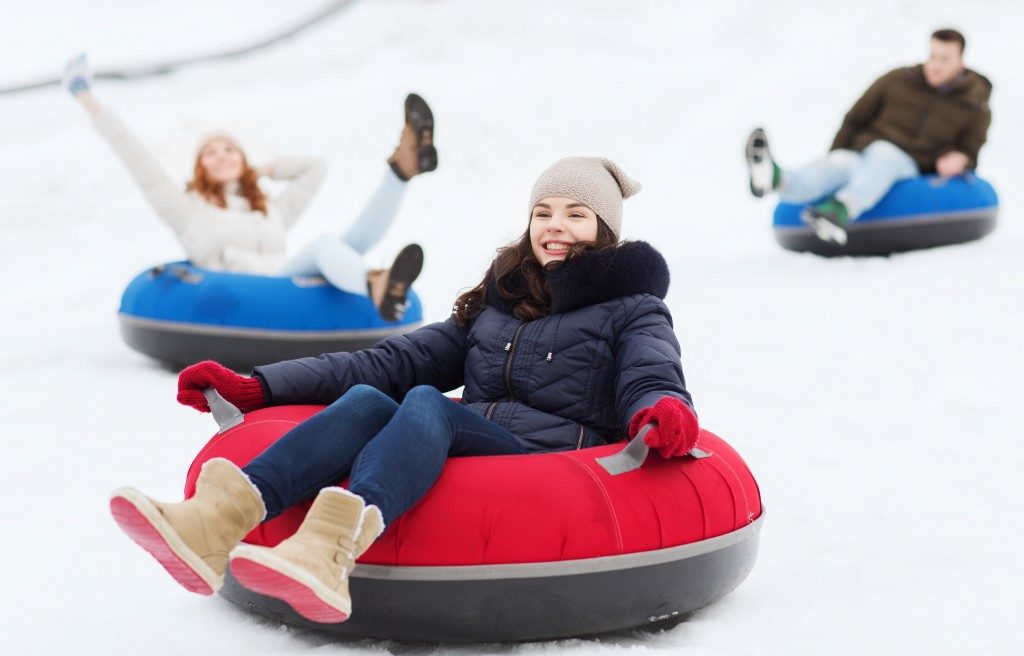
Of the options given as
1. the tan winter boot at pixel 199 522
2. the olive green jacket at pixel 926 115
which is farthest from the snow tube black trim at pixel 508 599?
the olive green jacket at pixel 926 115

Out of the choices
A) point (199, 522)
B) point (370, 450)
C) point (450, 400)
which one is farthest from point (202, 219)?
point (199, 522)

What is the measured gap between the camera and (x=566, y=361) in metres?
2.77

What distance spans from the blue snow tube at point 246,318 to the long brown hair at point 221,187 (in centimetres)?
45

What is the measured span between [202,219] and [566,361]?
10.5 ft

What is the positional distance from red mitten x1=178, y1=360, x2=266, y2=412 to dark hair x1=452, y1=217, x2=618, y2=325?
57 centimetres

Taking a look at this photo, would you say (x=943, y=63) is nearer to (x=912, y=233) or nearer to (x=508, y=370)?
(x=912, y=233)

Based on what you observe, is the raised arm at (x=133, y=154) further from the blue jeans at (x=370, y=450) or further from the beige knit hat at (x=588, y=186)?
the blue jeans at (x=370, y=450)

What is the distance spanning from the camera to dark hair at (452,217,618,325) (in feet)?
9.55

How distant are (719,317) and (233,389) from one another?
3587 mm

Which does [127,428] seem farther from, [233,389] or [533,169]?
[533,169]

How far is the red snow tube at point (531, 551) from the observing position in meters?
2.30

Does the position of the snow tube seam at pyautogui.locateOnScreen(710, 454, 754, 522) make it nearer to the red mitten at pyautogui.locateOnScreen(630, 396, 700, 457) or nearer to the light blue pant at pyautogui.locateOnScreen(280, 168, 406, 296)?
the red mitten at pyautogui.locateOnScreen(630, 396, 700, 457)

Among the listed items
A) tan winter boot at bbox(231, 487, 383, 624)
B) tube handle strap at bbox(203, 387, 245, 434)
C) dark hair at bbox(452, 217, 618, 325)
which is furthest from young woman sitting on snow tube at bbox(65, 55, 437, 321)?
tan winter boot at bbox(231, 487, 383, 624)

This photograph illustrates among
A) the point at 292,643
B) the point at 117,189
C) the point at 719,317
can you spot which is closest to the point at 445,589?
the point at 292,643
